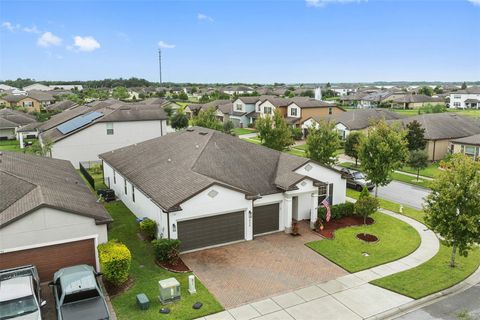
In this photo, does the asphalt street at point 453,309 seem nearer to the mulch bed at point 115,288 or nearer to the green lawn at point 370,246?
the green lawn at point 370,246

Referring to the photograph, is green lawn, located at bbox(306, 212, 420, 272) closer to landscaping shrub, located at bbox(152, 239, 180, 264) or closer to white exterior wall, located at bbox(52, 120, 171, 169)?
landscaping shrub, located at bbox(152, 239, 180, 264)

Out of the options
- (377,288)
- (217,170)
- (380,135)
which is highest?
(380,135)

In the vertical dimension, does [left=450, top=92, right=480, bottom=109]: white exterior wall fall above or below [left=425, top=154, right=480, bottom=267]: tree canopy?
above

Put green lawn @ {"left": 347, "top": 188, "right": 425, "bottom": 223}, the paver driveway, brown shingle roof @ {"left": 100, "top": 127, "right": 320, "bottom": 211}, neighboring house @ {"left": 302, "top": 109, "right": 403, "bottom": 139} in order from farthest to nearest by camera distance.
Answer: neighboring house @ {"left": 302, "top": 109, "right": 403, "bottom": 139} → green lawn @ {"left": 347, "top": 188, "right": 425, "bottom": 223} → brown shingle roof @ {"left": 100, "top": 127, "right": 320, "bottom": 211} → the paver driveway

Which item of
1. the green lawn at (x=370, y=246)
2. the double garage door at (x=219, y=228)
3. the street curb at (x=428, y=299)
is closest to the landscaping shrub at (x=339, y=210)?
the green lawn at (x=370, y=246)

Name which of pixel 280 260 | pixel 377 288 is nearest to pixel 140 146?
pixel 280 260

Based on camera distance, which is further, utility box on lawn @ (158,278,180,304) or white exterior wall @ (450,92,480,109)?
white exterior wall @ (450,92,480,109)

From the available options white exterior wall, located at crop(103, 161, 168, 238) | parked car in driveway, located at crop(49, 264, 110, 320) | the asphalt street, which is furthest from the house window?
the asphalt street

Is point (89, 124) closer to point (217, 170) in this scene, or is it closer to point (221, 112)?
point (217, 170)
